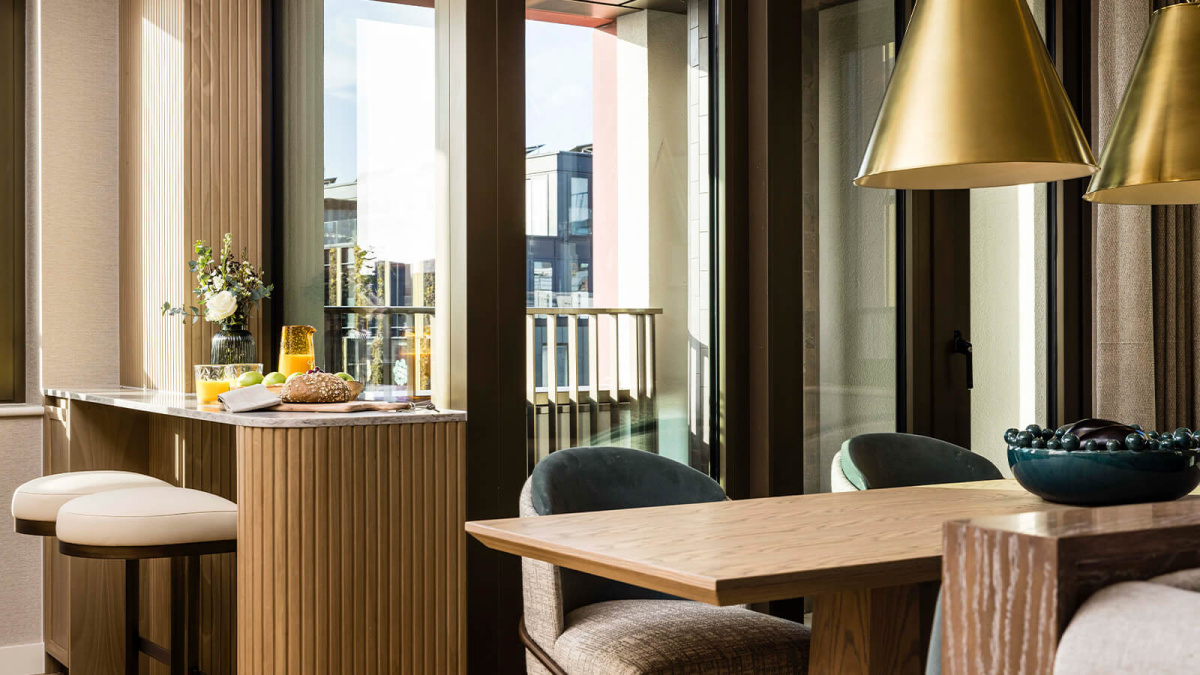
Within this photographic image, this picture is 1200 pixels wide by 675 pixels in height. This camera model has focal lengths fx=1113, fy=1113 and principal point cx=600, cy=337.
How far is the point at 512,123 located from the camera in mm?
2887

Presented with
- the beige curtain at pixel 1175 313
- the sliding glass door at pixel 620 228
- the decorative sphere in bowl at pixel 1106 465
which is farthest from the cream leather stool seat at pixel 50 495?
the beige curtain at pixel 1175 313

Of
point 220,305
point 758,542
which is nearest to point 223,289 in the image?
point 220,305

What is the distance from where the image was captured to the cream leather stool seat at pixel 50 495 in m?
3.06

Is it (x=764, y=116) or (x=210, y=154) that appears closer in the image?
(x=764, y=116)

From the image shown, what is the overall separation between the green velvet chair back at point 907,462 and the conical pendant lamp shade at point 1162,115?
0.86 meters

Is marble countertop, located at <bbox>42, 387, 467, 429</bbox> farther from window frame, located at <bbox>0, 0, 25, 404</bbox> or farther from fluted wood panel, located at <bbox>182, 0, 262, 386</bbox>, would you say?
window frame, located at <bbox>0, 0, 25, 404</bbox>

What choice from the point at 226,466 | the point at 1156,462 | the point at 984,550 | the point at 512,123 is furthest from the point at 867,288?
the point at 984,550

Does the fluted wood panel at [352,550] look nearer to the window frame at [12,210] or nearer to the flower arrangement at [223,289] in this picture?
the flower arrangement at [223,289]

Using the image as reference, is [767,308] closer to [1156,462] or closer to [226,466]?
[1156,462]

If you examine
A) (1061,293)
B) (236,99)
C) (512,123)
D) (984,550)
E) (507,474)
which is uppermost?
(236,99)

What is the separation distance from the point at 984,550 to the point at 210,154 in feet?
11.4

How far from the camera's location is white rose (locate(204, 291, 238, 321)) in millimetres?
3359

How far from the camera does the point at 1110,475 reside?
1.94 meters

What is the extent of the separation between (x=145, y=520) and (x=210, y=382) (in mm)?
566
